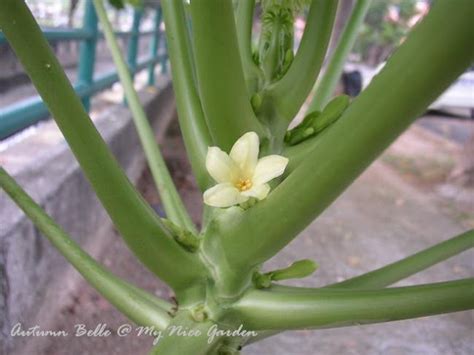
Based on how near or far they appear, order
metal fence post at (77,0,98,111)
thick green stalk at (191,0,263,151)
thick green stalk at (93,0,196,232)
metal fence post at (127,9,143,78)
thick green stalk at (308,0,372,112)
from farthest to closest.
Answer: metal fence post at (127,9,143,78), metal fence post at (77,0,98,111), thick green stalk at (308,0,372,112), thick green stalk at (93,0,196,232), thick green stalk at (191,0,263,151)

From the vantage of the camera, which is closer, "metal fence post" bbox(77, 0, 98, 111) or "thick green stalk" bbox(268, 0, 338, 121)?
"thick green stalk" bbox(268, 0, 338, 121)

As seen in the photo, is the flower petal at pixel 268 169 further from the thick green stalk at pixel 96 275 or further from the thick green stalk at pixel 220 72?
the thick green stalk at pixel 96 275

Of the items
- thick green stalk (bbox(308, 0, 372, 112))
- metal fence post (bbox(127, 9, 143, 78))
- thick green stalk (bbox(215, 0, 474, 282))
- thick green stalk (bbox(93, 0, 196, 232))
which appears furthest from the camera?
metal fence post (bbox(127, 9, 143, 78))

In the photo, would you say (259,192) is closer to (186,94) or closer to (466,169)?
(186,94)

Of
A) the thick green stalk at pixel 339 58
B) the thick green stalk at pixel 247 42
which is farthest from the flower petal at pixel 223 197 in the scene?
the thick green stalk at pixel 339 58

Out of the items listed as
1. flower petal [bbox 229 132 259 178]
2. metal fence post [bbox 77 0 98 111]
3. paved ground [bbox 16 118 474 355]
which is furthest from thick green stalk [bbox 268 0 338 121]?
metal fence post [bbox 77 0 98 111]

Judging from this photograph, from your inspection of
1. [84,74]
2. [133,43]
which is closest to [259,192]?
[84,74]

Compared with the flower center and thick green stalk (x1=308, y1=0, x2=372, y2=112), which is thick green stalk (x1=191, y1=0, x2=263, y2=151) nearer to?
the flower center
